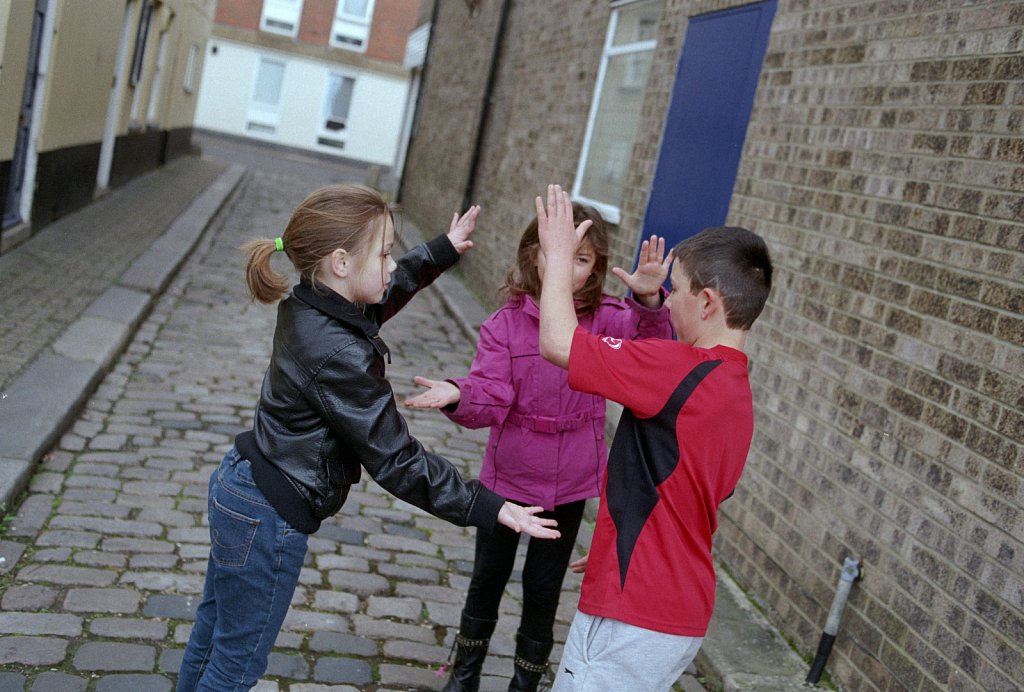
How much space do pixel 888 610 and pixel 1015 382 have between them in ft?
3.34

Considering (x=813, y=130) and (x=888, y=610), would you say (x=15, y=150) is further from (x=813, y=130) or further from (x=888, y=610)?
(x=888, y=610)

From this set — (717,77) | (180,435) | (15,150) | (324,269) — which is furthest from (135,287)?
(324,269)

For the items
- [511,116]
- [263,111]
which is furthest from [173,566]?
[263,111]

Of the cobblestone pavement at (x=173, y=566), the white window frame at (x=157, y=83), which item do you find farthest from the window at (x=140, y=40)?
the cobblestone pavement at (x=173, y=566)

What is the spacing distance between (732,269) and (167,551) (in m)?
2.98

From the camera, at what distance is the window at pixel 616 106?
836cm

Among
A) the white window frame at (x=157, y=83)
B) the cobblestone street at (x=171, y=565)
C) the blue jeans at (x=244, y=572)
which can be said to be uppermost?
the white window frame at (x=157, y=83)

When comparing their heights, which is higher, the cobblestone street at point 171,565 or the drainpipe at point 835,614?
the drainpipe at point 835,614

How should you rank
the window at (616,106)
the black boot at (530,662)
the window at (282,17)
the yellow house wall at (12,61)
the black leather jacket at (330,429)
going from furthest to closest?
the window at (282,17)
the window at (616,106)
the yellow house wall at (12,61)
the black boot at (530,662)
the black leather jacket at (330,429)

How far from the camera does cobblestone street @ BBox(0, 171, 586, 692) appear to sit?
11.8ft

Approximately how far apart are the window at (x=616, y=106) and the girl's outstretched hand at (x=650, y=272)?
4.96 metres

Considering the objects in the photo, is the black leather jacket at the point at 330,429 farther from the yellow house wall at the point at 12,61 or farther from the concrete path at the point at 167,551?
the yellow house wall at the point at 12,61

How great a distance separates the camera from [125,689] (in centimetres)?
336

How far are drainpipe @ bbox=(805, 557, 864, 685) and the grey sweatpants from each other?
1876 mm
